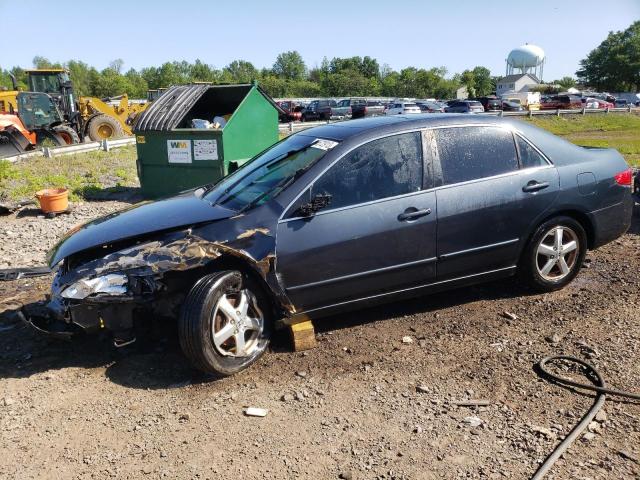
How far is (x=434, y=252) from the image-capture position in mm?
4242

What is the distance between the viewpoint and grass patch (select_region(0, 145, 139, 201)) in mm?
A: 10968

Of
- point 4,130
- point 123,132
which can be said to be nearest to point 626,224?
point 4,130

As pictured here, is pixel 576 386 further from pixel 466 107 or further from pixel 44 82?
pixel 466 107

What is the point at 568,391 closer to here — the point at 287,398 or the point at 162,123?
the point at 287,398

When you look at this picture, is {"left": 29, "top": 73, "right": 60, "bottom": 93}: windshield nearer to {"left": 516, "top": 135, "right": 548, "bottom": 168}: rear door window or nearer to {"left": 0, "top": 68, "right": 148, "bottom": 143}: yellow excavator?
{"left": 0, "top": 68, "right": 148, "bottom": 143}: yellow excavator

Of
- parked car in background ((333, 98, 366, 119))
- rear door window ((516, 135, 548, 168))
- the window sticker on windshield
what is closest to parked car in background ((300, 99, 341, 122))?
parked car in background ((333, 98, 366, 119))

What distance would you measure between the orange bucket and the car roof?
226 inches

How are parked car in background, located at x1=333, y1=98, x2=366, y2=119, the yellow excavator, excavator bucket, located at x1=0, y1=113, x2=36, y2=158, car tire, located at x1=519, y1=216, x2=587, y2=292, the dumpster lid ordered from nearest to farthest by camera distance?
car tire, located at x1=519, y1=216, x2=587, y2=292
the dumpster lid
excavator bucket, located at x1=0, y1=113, x2=36, y2=158
the yellow excavator
parked car in background, located at x1=333, y1=98, x2=366, y2=119

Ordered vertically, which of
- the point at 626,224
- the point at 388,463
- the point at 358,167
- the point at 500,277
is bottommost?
the point at 388,463

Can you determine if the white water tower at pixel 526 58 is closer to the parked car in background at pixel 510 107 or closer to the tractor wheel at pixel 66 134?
the parked car in background at pixel 510 107

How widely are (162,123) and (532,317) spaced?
24.0ft

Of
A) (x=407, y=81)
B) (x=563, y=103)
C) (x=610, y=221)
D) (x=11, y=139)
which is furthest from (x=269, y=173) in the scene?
(x=407, y=81)

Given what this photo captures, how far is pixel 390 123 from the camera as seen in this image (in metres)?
4.42

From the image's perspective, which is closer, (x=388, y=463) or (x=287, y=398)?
(x=388, y=463)
